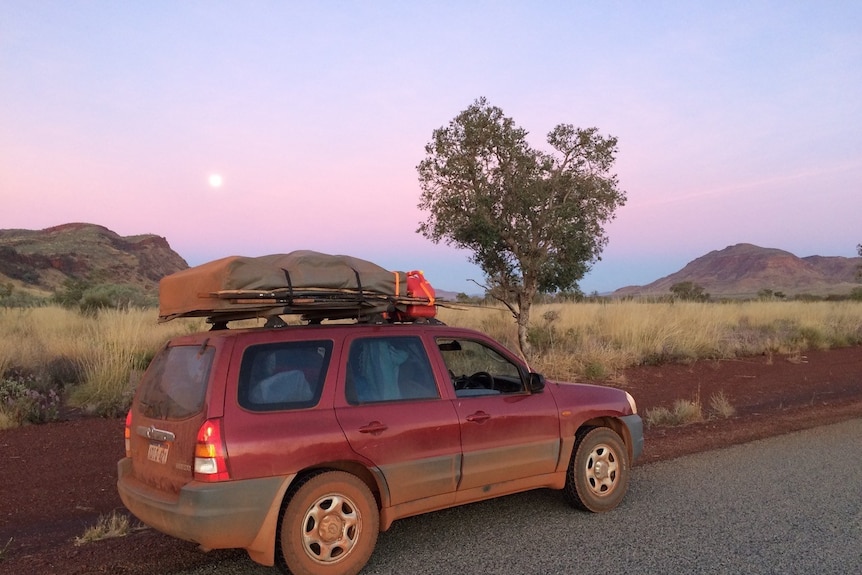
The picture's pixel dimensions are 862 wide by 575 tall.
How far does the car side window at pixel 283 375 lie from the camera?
463 cm

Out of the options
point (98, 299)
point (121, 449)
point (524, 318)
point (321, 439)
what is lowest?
point (121, 449)

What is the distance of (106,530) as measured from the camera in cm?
575

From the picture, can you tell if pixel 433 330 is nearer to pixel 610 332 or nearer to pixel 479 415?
pixel 479 415

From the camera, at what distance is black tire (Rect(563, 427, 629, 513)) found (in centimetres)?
613

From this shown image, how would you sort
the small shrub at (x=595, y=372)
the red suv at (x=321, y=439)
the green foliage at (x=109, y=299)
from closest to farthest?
the red suv at (x=321, y=439) < the small shrub at (x=595, y=372) < the green foliage at (x=109, y=299)

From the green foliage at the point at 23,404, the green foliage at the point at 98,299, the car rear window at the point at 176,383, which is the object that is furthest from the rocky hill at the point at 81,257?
the car rear window at the point at 176,383

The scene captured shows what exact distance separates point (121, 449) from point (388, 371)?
5124 mm

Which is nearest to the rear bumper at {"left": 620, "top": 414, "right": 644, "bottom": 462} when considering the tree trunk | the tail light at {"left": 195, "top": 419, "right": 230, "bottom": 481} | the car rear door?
the car rear door

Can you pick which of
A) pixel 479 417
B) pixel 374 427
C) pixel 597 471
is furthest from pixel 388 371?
pixel 597 471

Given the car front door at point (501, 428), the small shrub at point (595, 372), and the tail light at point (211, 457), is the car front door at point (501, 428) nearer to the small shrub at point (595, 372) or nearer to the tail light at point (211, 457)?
the tail light at point (211, 457)

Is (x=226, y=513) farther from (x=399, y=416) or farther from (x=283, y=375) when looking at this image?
(x=399, y=416)

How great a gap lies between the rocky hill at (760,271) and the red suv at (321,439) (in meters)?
119

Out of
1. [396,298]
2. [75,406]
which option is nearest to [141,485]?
[396,298]

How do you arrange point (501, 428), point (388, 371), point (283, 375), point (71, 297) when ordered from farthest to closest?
point (71, 297) < point (501, 428) < point (388, 371) < point (283, 375)
